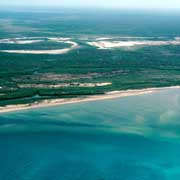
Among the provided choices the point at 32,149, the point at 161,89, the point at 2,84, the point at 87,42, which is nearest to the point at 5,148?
the point at 32,149

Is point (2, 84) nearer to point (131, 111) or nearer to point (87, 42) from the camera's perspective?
point (131, 111)

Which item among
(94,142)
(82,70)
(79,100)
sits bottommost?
(94,142)

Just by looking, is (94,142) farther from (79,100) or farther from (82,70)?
(82,70)

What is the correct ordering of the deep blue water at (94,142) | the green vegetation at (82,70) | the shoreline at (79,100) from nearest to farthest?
1. the deep blue water at (94,142)
2. the shoreline at (79,100)
3. the green vegetation at (82,70)

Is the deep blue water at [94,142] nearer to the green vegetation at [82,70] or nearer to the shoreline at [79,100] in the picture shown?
the shoreline at [79,100]

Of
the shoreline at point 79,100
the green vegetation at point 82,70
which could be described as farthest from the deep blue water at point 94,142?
the green vegetation at point 82,70

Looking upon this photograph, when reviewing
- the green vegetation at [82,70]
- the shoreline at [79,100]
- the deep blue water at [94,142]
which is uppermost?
the green vegetation at [82,70]

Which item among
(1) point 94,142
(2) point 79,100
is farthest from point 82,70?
(1) point 94,142

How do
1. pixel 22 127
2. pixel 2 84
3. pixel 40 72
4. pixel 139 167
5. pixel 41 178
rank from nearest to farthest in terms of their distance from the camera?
pixel 41 178, pixel 139 167, pixel 22 127, pixel 2 84, pixel 40 72
